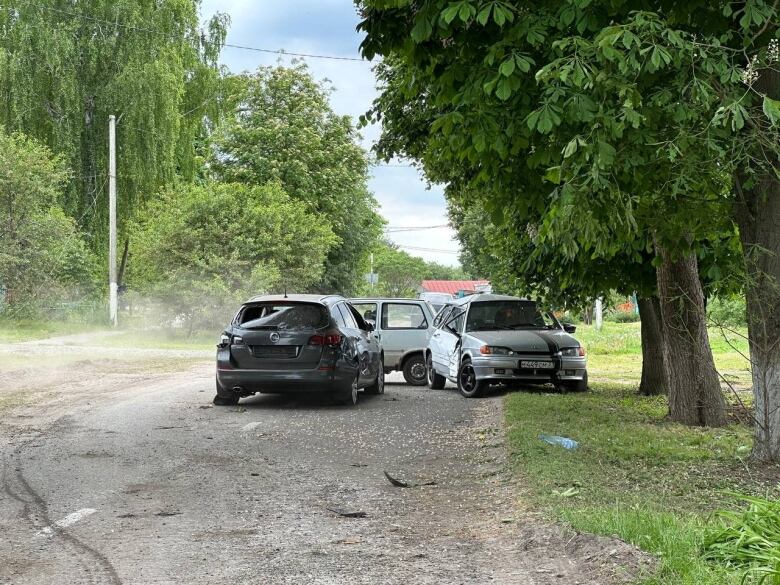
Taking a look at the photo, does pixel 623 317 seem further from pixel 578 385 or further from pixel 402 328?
pixel 578 385

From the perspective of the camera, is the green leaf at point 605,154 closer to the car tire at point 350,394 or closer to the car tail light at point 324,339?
the car tail light at point 324,339

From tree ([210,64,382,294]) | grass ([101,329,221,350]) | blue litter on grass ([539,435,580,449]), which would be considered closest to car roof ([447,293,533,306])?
blue litter on grass ([539,435,580,449])

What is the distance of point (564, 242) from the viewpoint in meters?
6.54

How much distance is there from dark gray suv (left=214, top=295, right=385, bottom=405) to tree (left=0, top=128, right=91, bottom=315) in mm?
22197

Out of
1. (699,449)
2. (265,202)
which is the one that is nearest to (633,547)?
(699,449)

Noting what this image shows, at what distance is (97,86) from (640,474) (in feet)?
112

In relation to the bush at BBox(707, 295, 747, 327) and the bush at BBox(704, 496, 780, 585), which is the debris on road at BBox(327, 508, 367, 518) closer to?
the bush at BBox(704, 496, 780, 585)

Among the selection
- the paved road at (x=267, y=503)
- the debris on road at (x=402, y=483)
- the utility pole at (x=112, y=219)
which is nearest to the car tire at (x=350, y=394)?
the paved road at (x=267, y=503)

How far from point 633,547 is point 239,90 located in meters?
43.5

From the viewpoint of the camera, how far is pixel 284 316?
46.5 ft

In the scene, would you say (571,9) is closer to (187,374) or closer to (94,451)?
(94,451)

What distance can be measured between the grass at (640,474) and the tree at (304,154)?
122 ft

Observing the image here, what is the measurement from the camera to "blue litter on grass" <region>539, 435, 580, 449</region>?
10.1 meters

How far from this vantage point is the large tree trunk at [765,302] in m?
8.05
